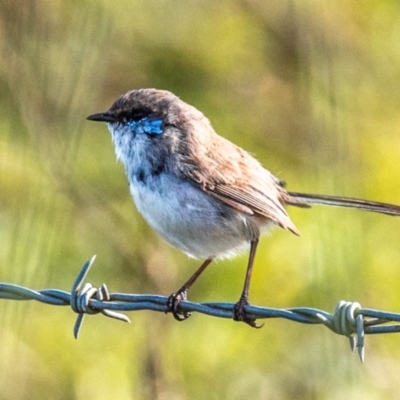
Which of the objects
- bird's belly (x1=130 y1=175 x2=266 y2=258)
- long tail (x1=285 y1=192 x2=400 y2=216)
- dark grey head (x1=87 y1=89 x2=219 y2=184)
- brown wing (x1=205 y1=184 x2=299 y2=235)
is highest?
dark grey head (x1=87 y1=89 x2=219 y2=184)

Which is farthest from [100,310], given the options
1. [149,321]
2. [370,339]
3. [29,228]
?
[370,339]

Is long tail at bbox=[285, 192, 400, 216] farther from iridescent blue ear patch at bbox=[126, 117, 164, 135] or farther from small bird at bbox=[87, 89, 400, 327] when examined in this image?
iridescent blue ear patch at bbox=[126, 117, 164, 135]

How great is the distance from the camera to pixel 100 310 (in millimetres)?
3654

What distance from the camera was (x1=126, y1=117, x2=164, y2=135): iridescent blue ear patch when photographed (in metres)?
4.92

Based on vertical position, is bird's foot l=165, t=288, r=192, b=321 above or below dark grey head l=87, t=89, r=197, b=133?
below

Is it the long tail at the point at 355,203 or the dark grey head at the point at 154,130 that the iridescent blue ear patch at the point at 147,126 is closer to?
the dark grey head at the point at 154,130

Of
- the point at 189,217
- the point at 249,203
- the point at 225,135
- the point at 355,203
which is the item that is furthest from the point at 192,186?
the point at 225,135

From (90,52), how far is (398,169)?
7.80 ft

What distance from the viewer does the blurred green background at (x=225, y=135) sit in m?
5.69

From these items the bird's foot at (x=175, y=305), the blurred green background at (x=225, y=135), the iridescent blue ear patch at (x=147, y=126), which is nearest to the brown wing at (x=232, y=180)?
the iridescent blue ear patch at (x=147, y=126)

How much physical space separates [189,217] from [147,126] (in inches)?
27.8

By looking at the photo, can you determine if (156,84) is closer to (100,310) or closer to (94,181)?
(94,181)

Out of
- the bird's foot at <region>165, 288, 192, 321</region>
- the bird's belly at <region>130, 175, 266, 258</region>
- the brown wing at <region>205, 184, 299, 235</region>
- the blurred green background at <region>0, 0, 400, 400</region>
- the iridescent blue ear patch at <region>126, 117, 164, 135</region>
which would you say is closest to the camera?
the bird's foot at <region>165, 288, 192, 321</region>

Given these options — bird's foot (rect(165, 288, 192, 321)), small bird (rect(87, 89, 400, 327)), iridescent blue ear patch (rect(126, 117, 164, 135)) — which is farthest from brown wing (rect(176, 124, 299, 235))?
bird's foot (rect(165, 288, 192, 321))
